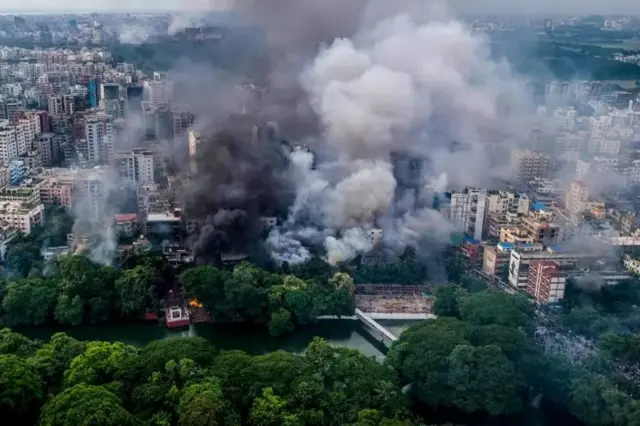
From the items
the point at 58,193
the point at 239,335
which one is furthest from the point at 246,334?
the point at 58,193

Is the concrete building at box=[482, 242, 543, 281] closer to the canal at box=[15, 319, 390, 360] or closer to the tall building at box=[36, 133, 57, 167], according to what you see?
the canal at box=[15, 319, 390, 360]

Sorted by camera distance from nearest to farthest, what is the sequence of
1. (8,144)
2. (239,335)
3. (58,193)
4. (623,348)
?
1. (623,348)
2. (239,335)
3. (58,193)
4. (8,144)

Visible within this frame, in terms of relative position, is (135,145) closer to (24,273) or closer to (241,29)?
(241,29)

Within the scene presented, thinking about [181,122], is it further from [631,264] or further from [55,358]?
[631,264]

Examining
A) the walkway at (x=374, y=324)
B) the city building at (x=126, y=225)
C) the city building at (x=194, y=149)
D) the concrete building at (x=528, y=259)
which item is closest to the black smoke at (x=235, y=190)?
the city building at (x=194, y=149)

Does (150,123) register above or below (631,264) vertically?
above

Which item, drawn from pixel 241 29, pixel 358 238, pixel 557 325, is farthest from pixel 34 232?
pixel 557 325

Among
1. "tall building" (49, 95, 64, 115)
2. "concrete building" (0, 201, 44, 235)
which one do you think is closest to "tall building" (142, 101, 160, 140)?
"tall building" (49, 95, 64, 115)
